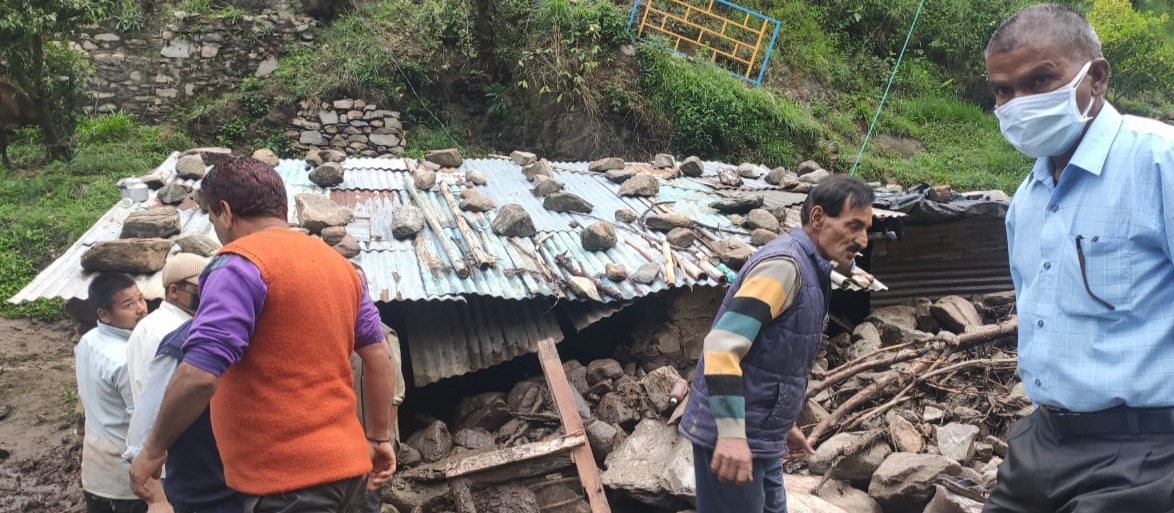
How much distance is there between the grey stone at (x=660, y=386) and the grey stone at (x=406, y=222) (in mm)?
2136

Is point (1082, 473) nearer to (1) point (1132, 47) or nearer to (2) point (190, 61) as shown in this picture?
(2) point (190, 61)

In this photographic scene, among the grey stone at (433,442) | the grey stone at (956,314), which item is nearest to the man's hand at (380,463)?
the grey stone at (433,442)

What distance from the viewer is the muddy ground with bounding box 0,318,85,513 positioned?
230 inches

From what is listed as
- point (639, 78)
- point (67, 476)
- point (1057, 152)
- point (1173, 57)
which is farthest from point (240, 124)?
point (1173, 57)

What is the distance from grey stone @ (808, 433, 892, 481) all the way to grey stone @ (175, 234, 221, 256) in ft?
13.1

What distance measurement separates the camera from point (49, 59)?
12.5m

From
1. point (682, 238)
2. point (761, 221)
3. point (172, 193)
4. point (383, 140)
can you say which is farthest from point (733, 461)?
point (383, 140)

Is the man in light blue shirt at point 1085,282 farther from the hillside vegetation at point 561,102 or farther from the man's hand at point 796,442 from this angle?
the hillside vegetation at point 561,102

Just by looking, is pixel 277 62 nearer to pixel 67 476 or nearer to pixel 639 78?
pixel 639 78

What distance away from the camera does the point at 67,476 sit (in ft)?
20.1

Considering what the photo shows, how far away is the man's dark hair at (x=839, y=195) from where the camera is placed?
264 cm

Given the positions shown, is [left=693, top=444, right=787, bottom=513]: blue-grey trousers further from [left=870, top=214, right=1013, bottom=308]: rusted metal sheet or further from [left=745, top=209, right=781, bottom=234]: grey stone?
[left=870, top=214, right=1013, bottom=308]: rusted metal sheet

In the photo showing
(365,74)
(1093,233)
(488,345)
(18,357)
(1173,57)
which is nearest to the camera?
(1093,233)

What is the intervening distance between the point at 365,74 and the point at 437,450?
1000 cm
